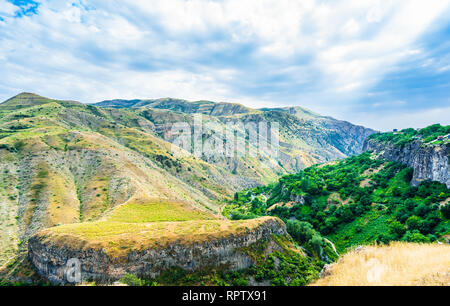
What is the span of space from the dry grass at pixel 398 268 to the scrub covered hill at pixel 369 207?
48.2 m

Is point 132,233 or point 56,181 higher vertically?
point 56,181

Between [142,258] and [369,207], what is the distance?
257ft

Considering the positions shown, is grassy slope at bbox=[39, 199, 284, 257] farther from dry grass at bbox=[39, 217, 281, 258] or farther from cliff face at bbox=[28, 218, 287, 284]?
cliff face at bbox=[28, 218, 287, 284]

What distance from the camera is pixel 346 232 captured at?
236ft

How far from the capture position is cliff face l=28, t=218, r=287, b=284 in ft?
130

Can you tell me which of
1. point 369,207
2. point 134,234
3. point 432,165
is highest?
point 432,165

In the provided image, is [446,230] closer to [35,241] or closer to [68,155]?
[35,241]

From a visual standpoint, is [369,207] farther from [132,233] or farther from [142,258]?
[132,233]

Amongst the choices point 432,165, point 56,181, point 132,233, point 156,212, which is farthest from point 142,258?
point 432,165

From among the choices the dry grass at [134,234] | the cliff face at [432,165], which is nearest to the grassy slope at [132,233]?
the dry grass at [134,234]

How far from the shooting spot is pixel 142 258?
1624 inches

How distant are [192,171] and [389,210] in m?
131

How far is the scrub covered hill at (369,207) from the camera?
53438 millimetres

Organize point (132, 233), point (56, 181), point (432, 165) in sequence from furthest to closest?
point (56, 181) → point (432, 165) → point (132, 233)
